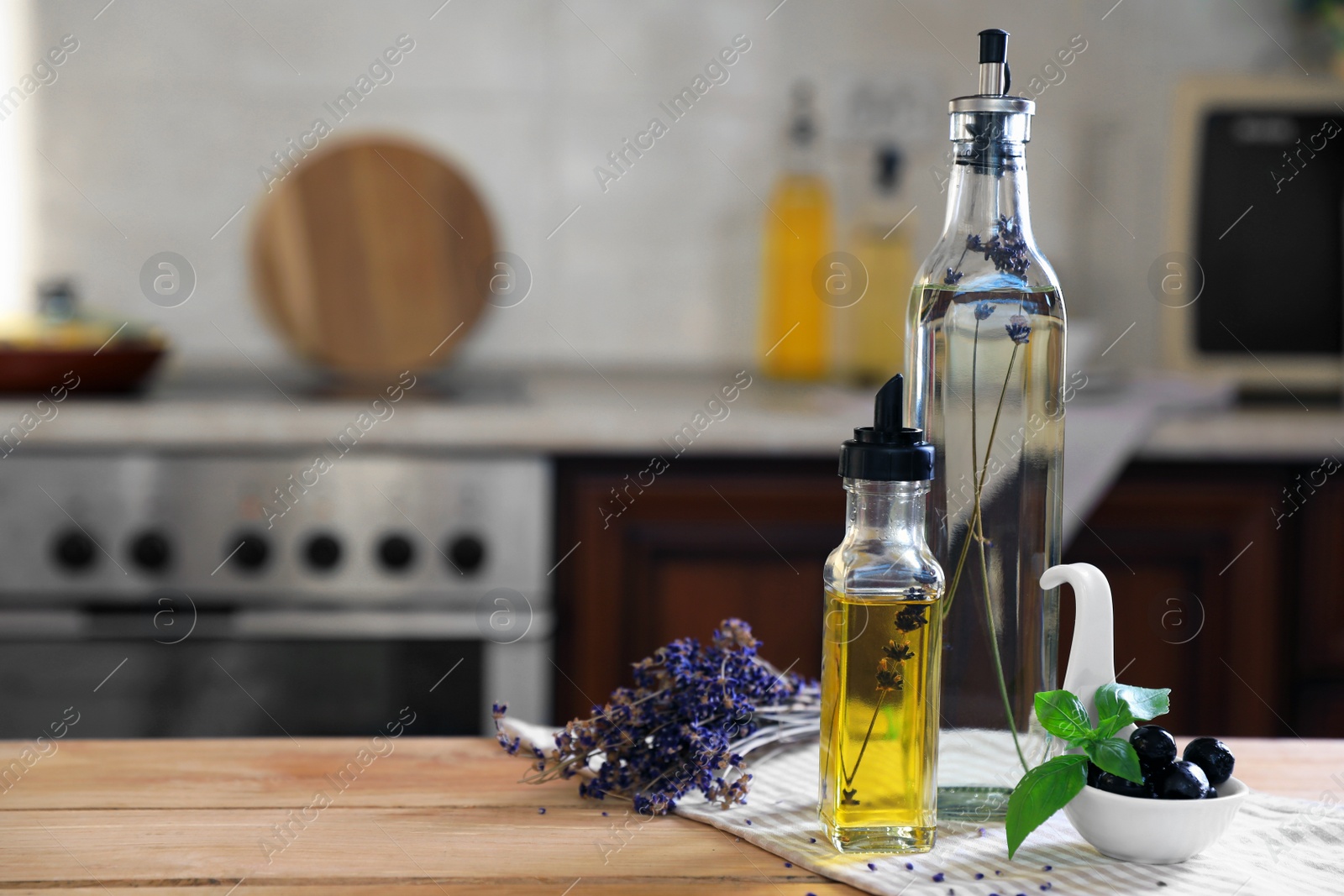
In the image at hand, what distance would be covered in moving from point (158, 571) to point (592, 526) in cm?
53

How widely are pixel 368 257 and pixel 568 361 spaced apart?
38 cm

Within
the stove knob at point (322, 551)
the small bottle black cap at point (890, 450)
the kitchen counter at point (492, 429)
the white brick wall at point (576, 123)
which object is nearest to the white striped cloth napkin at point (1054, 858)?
the small bottle black cap at point (890, 450)

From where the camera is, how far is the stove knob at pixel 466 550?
148cm

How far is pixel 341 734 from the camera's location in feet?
4.90

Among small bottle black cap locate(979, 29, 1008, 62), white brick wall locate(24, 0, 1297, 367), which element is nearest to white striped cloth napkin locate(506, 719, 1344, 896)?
small bottle black cap locate(979, 29, 1008, 62)

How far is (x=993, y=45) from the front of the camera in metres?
0.59

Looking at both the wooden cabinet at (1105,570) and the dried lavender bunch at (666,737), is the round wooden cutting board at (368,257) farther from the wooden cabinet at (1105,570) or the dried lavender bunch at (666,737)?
the dried lavender bunch at (666,737)

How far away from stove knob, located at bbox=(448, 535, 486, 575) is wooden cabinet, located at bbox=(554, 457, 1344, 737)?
0.32 feet

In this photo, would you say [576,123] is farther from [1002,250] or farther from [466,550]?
[1002,250]

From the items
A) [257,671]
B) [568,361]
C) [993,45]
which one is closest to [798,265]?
[568,361]

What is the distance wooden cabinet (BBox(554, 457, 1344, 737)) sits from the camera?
1.50m

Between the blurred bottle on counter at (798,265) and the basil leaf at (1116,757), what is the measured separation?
147 centimetres

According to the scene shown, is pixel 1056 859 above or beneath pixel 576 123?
beneath

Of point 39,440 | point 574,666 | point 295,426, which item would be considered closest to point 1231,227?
point 574,666
